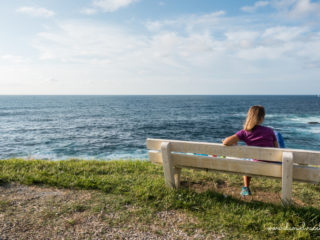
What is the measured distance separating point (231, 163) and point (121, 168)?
10.0 feet

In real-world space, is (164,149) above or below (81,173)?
above

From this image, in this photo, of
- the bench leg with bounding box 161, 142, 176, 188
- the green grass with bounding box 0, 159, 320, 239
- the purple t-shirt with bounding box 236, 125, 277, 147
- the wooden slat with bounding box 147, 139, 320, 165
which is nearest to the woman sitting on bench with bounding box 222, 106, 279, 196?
the purple t-shirt with bounding box 236, 125, 277, 147

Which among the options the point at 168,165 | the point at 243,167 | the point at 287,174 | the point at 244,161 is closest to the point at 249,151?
the point at 244,161

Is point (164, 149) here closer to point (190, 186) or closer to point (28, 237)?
point (190, 186)

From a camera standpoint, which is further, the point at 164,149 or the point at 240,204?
the point at 164,149

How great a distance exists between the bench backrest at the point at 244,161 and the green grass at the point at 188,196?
505mm

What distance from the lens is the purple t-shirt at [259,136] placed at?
409 cm

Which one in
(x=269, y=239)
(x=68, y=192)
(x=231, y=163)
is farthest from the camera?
(x=68, y=192)

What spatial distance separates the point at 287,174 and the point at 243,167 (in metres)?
0.62

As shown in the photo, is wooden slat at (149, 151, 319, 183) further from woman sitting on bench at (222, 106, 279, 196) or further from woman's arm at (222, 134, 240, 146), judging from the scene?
woman sitting on bench at (222, 106, 279, 196)

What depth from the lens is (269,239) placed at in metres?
2.90

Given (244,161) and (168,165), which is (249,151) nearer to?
(244,161)

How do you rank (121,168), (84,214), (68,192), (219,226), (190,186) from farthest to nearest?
(121,168) → (190,186) → (68,192) → (84,214) → (219,226)

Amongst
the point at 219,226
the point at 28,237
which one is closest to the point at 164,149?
the point at 219,226
